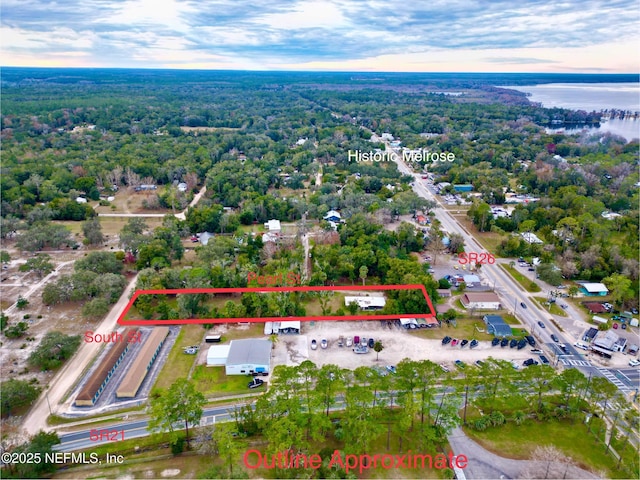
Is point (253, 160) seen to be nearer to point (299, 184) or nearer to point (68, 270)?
point (299, 184)

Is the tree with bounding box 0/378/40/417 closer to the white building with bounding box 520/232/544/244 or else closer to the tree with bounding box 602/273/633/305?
the tree with bounding box 602/273/633/305

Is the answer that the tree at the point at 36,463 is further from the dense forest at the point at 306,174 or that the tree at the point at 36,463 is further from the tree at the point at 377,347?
the dense forest at the point at 306,174

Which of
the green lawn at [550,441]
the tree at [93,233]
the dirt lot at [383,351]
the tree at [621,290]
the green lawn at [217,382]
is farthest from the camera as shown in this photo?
the tree at [93,233]

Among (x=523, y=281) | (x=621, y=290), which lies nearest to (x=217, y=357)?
(x=523, y=281)

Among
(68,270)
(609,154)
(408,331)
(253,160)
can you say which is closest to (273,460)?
(408,331)

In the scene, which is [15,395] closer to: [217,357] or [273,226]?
[217,357]
